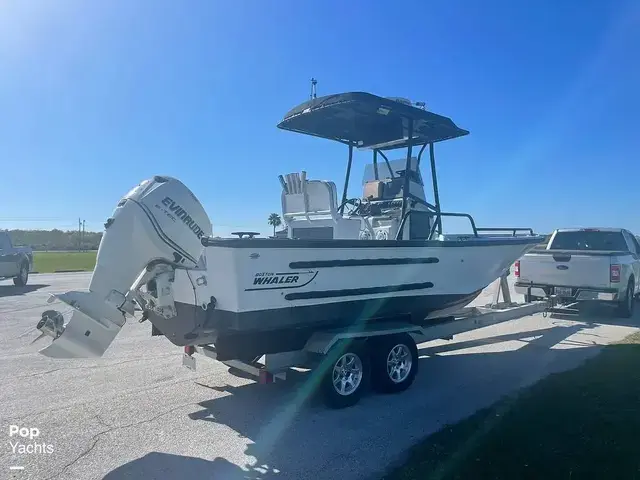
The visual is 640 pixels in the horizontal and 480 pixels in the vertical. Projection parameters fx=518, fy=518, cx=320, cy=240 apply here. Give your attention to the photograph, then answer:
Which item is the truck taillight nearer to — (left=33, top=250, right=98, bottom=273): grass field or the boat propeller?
the boat propeller

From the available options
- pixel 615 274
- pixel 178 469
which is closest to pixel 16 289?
pixel 178 469

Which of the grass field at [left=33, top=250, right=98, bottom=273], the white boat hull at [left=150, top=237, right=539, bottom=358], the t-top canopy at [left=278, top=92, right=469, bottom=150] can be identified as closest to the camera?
the white boat hull at [left=150, top=237, right=539, bottom=358]

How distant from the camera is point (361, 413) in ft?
17.2

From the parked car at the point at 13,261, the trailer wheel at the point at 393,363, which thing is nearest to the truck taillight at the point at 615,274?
the trailer wheel at the point at 393,363

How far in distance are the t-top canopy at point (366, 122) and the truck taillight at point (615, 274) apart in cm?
482

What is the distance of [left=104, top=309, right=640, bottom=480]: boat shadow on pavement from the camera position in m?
3.98

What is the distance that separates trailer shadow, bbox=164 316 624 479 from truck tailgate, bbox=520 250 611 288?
3.14 m

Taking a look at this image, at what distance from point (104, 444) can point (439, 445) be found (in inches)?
111

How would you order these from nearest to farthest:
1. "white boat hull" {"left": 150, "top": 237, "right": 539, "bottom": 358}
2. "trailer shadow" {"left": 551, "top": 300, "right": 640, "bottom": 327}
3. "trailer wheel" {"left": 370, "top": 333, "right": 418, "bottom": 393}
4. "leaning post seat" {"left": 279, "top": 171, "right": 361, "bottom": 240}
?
"white boat hull" {"left": 150, "top": 237, "right": 539, "bottom": 358}, "trailer wheel" {"left": 370, "top": 333, "right": 418, "bottom": 393}, "leaning post seat" {"left": 279, "top": 171, "right": 361, "bottom": 240}, "trailer shadow" {"left": 551, "top": 300, "right": 640, "bottom": 327}

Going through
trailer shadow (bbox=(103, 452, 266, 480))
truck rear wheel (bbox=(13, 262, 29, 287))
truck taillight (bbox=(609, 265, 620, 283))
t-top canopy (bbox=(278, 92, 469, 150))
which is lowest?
trailer shadow (bbox=(103, 452, 266, 480))

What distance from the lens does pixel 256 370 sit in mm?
5262

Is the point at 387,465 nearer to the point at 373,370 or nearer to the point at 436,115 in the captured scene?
the point at 373,370

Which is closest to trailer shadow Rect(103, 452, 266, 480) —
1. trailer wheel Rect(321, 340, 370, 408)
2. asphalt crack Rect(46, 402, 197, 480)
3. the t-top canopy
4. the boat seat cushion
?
asphalt crack Rect(46, 402, 197, 480)

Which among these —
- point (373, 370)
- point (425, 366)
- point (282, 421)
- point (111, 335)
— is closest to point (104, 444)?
point (111, 335)
